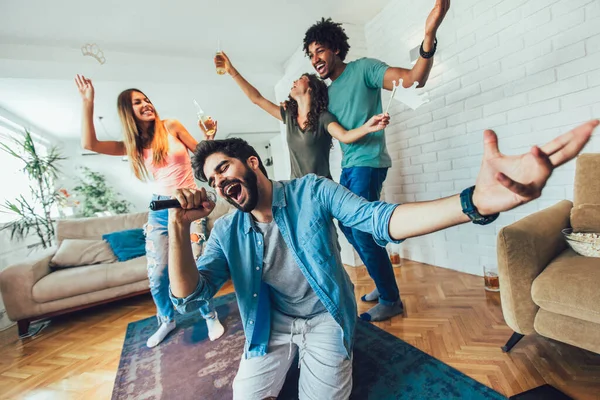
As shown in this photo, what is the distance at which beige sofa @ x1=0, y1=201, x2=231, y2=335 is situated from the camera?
7.43 feet

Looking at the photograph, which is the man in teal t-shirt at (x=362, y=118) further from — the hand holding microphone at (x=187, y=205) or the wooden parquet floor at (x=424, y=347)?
the hand holding microphone at (x=187, y=205)

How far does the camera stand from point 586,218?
1281 mm

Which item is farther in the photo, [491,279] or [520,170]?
[491,279]

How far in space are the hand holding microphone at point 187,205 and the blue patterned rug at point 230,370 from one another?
88 centimetres

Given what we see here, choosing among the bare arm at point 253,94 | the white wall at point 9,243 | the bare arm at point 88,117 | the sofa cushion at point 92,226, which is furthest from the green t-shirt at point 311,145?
the white wall at point 9,243

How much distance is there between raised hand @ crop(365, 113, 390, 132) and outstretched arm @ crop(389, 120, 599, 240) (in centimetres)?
64

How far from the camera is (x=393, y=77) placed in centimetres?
151

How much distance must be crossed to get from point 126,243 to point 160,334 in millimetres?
1313

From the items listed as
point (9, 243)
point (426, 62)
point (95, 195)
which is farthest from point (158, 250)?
point (95, 195)

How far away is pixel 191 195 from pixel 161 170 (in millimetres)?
930

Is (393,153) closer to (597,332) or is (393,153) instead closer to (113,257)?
(597,332)

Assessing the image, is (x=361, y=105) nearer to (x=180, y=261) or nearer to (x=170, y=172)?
(x=170, y=172)

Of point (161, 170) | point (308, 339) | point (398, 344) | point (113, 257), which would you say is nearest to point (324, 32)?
point (161, 170)

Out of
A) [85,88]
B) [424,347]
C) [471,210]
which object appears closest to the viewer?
[471,210]
